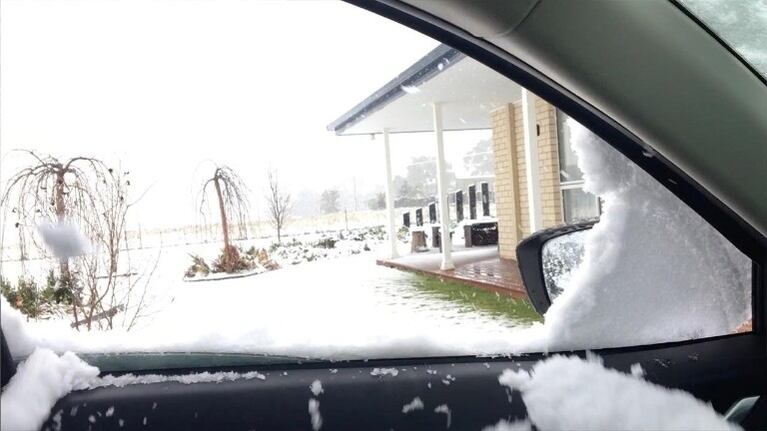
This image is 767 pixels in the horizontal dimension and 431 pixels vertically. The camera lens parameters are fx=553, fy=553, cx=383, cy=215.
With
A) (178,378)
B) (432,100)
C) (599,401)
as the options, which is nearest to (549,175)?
(432,100)

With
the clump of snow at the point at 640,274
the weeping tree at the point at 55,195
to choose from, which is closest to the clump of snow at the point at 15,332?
the weeping tree at the point at 55,195

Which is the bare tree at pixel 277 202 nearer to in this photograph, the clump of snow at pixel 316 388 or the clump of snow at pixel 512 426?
the clump of snow at pixel 316 388

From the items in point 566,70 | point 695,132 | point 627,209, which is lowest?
point 627,209

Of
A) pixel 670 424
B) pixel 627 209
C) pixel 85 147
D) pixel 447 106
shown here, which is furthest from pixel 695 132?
pixel 447 106

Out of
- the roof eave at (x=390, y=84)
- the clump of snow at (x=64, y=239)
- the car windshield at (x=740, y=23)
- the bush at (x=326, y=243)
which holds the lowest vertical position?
the bush at (x=326, y=243)

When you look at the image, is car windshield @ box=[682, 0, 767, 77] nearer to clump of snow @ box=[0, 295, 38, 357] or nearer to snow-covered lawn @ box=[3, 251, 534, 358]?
snow-covered lawn @ box=[3, 251, 534, 358]

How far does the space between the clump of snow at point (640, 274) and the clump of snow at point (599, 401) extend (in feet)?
0.36

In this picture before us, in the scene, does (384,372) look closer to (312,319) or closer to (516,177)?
(312,319)

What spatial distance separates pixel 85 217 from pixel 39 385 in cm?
111

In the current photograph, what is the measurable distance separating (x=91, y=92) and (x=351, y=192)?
40.6 inches

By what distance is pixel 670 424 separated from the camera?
1087mm

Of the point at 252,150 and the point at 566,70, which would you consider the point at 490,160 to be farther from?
the point at 566,70

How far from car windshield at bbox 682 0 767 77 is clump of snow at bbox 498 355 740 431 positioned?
713 millimetres

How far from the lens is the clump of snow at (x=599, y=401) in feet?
3.60
